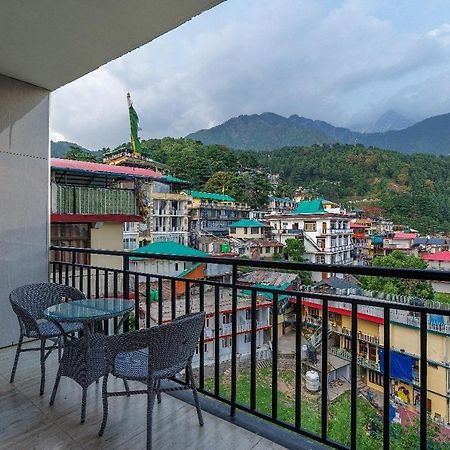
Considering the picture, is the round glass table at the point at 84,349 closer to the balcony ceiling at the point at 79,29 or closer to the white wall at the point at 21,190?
the white wall at the point at 21,190

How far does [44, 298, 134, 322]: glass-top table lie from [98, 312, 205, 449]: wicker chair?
1.08 feet

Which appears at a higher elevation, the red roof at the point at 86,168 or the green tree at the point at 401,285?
the red roof at the point at 86,168

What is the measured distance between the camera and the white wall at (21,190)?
311 cm

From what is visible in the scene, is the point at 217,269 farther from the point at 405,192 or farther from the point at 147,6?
the point at 405,192

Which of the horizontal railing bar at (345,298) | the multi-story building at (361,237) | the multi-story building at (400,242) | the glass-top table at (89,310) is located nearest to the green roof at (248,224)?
the multi-story building at (361,237)

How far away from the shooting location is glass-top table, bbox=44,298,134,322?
188 centimetres

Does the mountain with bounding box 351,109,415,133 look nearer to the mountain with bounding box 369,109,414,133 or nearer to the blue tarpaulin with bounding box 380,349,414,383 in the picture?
the mountain with bounding box 369,109,414,133

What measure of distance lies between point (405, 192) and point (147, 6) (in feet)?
69.5

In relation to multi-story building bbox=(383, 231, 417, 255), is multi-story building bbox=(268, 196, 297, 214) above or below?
above

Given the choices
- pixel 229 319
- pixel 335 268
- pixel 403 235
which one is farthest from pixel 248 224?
pixel 335 268

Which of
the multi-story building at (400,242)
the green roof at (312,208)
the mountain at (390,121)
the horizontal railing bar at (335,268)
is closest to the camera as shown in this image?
the horizontal railing bar at (335,268)

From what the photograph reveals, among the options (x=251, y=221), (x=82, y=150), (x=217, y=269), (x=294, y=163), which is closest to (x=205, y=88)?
(x=294, y=163)

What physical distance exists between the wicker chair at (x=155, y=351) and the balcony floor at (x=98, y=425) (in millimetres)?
129

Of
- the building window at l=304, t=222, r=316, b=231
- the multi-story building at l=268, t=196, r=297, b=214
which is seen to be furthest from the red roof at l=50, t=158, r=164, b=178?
the multi-story building at l=268, t=196, r=297, b=214
